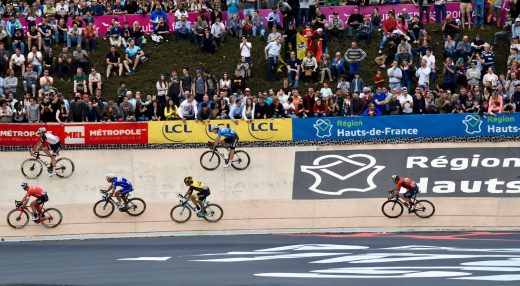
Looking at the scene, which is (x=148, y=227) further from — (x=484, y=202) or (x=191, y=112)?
(x=484, y=202)

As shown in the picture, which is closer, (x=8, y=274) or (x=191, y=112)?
(x=8, y=274)

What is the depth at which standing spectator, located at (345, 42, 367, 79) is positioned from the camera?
143ft

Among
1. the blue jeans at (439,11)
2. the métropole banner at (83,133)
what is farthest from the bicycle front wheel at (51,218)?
the blue jeans at (439,11)

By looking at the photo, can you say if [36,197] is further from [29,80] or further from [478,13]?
[478,13]

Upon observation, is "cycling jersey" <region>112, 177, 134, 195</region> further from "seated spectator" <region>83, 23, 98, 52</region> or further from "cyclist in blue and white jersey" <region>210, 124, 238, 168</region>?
"seated spectator" <region>83, 23, 98, 52</region>

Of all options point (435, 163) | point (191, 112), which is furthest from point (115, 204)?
point (435, 163)

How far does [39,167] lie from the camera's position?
3978 centimetres

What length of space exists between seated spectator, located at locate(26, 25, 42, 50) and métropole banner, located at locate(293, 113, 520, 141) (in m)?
10.9

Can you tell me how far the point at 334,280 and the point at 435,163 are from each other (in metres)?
15.5

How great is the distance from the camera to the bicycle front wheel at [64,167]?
39681 mm

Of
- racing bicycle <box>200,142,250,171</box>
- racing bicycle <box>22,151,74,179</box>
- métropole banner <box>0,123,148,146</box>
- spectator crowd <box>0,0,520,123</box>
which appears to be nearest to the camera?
racing bicycle <box>22,151,74,179</box>

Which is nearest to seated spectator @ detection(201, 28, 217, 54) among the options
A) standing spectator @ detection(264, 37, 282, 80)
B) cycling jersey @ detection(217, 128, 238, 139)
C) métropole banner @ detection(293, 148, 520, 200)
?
standing spectator @ detection(264, 37, 282, 80)

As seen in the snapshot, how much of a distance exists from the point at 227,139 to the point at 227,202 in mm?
2236

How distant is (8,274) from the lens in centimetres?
2777
